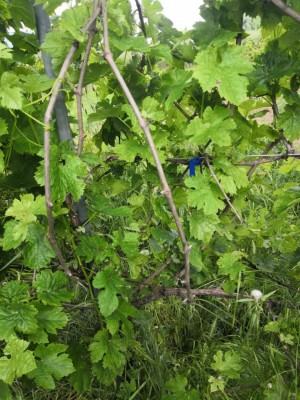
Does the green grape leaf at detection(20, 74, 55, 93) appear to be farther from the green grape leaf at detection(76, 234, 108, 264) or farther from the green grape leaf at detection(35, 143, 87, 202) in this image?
the green grape leaf at detection(76, 234, 108, 264)

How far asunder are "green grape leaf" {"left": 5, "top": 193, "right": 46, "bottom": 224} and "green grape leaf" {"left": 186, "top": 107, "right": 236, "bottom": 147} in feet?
1.17

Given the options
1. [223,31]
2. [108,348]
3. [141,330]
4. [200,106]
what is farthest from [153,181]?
[141,330]

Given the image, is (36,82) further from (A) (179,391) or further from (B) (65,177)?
(A) (179,391)

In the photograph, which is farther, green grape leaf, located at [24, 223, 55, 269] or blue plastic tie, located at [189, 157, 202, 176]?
blue plastic tie, located at [189, 157, 202, 176]

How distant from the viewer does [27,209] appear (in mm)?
881

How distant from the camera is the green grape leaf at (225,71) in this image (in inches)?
31.7

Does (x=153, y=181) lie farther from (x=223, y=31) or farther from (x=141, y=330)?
(x=141, y=330)

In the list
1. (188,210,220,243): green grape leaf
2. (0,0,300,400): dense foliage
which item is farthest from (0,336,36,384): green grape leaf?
(188,210,220,243): green grape leaf

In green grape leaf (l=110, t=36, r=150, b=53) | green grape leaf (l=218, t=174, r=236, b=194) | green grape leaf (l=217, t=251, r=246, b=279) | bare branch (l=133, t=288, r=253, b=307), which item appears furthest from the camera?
green grape leaf (l=217, t=251, r=246, b=279)

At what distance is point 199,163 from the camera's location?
1056mm

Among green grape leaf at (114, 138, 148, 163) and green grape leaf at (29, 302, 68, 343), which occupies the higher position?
green grape leaf at (114, 138, 148, 163)

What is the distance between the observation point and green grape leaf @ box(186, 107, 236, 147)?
0.88 meters

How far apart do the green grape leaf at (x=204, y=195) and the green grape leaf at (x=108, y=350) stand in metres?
0.49

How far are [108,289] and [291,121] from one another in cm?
61
